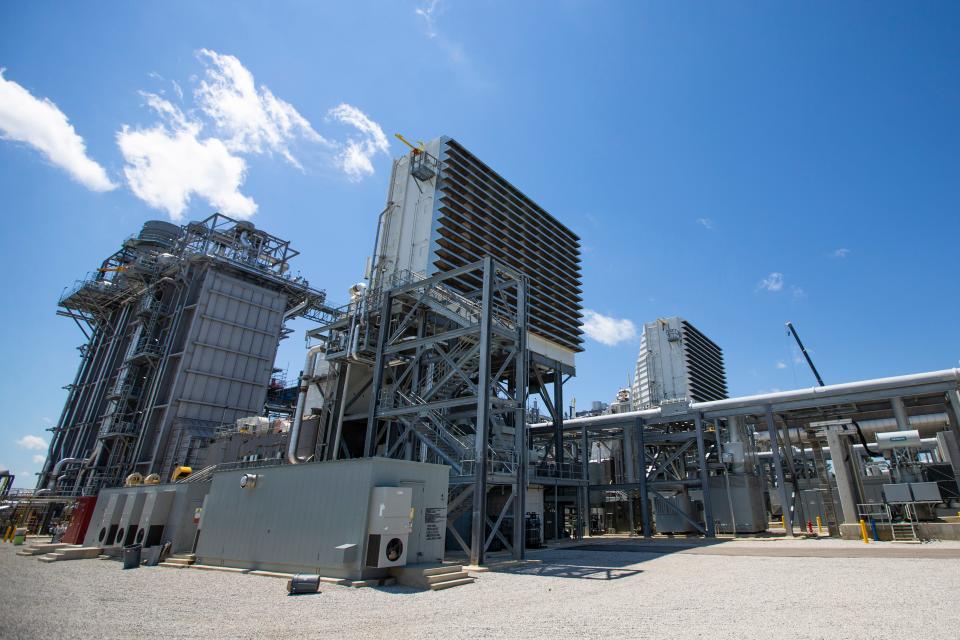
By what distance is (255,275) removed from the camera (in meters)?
46.0

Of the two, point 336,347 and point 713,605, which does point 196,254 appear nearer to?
point 336,347

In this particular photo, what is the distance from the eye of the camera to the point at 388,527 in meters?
12.4

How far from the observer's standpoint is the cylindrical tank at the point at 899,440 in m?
20.7

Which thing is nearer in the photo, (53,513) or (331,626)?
(331,626)

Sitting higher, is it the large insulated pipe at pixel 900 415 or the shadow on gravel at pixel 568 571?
the large insulated pipe at pixel 900 415

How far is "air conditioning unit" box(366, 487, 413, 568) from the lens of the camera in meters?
12.2

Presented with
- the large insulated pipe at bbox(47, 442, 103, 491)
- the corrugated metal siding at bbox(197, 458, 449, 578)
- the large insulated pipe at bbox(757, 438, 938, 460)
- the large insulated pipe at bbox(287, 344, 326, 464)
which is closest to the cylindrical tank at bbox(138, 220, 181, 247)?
the large insulated pipe at bbox(47, 442, 103, 491)

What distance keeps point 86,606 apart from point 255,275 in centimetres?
4060

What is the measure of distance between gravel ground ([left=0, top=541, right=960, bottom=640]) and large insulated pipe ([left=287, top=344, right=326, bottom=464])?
14208 millimetres

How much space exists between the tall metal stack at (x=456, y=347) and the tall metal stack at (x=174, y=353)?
1430 centimetres

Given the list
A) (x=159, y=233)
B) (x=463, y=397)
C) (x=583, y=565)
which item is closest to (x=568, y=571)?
(x=583, y=565)

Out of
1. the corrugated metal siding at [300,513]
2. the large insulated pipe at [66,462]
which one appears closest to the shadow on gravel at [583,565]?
the corrugated metal siding at [300,513]

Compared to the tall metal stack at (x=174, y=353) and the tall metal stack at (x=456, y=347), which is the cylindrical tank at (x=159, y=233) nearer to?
the tall metal stack at (x=174, y=353)

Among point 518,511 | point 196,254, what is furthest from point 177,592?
point 196,254
